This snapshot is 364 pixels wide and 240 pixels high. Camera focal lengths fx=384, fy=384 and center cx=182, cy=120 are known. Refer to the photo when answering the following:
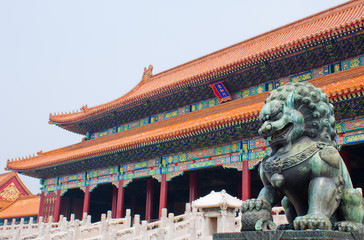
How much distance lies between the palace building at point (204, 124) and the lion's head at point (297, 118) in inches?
257

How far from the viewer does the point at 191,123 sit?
14680 mm

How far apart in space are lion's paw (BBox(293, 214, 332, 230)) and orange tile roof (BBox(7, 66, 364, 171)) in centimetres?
716

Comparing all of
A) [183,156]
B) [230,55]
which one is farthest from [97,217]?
[230,55]

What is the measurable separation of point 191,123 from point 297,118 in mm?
11171

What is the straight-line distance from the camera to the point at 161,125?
1727cm

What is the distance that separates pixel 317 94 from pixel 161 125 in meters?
13.8

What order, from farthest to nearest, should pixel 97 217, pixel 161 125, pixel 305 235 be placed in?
pixel 97 217
pixel 161 125
pixel 305 235

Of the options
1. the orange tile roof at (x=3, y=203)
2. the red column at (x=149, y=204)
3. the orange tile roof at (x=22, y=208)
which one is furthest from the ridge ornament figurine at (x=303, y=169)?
the orange tile roof at (x=3, y=203)

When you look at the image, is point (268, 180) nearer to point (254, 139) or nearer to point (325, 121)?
point (325, 121)

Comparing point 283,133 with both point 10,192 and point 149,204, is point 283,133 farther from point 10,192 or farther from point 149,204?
point 10,192

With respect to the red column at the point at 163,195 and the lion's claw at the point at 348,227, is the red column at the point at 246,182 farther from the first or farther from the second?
the lion's claw at the point at 348,227

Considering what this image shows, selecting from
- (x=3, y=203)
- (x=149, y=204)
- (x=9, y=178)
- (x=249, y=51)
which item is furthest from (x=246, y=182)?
(x=9, y=178)

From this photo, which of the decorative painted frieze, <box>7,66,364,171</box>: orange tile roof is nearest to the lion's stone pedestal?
<box>7,66,364,171</box>: orange tile roof

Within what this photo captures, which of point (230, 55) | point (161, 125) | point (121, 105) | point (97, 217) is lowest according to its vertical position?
point (97, 217)
